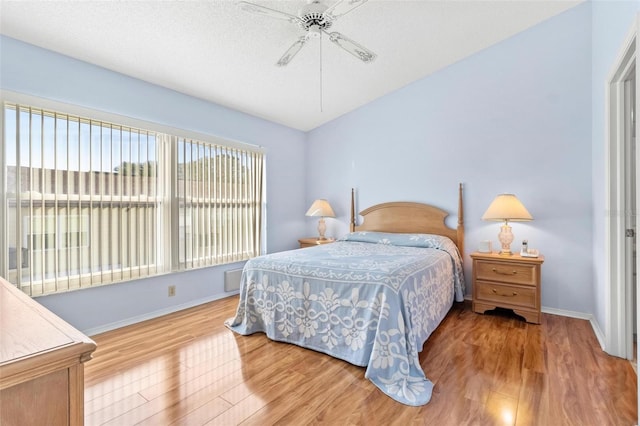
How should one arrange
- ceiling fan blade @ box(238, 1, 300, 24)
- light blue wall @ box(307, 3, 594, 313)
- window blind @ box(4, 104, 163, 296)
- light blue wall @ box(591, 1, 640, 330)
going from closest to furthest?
ceiling fan blade @ box(238, 1, 300, 24)
light blue wall @ box(591, 1, 640, 330)
window blind @ box(4, 104, 163, 296)
light blue wall @ box(307, 3, 594, 313)

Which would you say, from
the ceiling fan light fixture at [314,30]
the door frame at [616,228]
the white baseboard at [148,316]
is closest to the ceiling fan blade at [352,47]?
the ceiling fan light fixture at [314,30]

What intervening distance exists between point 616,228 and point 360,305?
200cm

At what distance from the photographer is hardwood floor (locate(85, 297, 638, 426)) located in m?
1.68

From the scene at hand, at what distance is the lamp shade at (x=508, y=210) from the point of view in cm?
302

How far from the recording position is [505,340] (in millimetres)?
2609

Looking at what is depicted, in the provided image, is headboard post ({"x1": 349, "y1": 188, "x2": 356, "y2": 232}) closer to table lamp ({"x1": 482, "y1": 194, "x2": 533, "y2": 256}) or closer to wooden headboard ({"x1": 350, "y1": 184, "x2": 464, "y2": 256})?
wooden headboard ({"x1": 350, "y1": 184, "x2": 464, "y2": 256})

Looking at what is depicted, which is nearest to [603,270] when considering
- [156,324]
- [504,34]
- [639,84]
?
[639,84]

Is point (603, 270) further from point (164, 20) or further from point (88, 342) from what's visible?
point (164, 20)

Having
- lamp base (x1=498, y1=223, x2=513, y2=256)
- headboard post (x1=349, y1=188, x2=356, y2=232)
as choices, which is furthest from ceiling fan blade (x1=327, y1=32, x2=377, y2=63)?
headboard post (x1=349, y1=188, x2=356, y2=232)

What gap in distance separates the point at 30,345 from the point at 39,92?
269 cm

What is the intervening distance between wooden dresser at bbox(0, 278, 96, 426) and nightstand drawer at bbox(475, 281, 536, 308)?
3.37 m

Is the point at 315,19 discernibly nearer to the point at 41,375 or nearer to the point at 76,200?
the point at 41,375

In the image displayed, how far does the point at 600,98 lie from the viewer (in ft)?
8.76

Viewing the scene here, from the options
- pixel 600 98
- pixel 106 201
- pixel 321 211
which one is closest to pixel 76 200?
pixel 106 201
